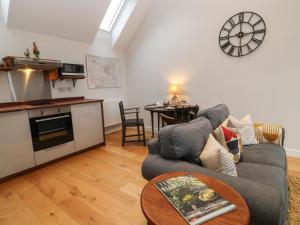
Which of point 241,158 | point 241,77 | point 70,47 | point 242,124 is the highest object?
point 70,47

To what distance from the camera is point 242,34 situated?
3.01m

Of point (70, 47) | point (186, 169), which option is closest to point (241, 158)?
point (186, 169)

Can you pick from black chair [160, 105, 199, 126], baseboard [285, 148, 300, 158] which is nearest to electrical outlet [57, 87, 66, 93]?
black chair [160, 105, 199, 126]

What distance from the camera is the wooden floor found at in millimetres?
1690

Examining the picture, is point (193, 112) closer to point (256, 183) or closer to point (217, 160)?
point (217, 160)

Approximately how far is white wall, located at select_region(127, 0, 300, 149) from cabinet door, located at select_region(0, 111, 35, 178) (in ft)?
8.91

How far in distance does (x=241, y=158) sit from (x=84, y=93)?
3.34 metres

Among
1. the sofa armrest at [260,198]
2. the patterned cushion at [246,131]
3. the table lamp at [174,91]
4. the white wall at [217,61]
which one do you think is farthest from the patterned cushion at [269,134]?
the table lamp at [174,91]

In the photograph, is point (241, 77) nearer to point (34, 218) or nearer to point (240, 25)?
point (240, 25)

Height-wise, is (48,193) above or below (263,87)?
below

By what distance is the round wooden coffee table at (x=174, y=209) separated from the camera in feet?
2.59

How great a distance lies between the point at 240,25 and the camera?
9.87 feet

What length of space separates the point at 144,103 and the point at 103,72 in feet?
4.23

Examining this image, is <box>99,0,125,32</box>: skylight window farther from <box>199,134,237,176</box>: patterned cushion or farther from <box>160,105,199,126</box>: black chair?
<box>199,134,237,176</box>: patterned cushion
